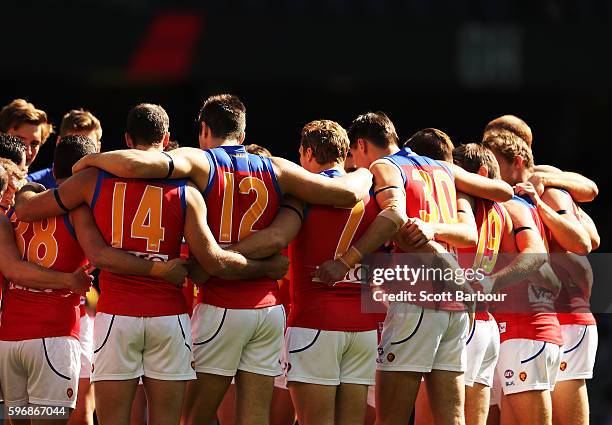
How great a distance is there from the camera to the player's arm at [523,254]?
668 cm

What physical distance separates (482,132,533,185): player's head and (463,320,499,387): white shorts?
1091mm

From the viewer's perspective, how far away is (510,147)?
23.6ft

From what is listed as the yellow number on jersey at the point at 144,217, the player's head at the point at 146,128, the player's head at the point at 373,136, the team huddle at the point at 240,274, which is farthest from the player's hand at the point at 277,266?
the player's head at the point at 373,136

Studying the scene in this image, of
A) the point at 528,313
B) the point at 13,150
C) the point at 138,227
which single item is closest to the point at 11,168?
the point at 13,150

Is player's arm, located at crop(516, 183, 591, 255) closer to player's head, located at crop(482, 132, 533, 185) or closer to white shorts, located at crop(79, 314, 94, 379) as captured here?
player's head, located at crop(482, 132, 533, 185)

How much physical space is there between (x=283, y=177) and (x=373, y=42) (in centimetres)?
889

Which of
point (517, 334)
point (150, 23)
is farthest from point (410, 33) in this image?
point (517, 334)

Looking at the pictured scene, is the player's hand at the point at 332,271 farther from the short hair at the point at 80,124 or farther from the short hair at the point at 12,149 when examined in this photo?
the short hair at the point at 80,124

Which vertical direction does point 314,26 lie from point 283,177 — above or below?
above

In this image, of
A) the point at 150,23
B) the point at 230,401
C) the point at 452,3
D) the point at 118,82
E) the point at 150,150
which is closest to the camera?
the point at 150,150

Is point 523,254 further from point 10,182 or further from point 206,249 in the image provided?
point 10,182

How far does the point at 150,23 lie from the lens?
13.9 meters

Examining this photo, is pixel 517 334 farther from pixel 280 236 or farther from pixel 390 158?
pixel 280 236

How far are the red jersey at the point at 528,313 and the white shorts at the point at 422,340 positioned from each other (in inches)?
30.4
